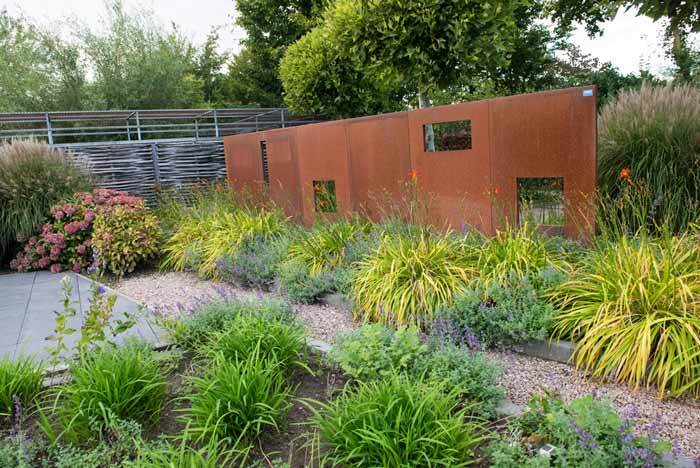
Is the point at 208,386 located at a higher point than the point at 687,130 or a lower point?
lower

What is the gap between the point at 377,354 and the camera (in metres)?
2.43

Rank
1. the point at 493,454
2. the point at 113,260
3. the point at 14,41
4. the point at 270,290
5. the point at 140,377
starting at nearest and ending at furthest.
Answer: the point at 493,454, the point at 140,377, the point at 270,290, the point at 113,260, the point at 14,41

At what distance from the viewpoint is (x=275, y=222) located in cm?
608

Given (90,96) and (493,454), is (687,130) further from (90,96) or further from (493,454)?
(90,96)

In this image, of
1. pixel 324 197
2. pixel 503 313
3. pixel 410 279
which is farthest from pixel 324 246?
pixel 503 313

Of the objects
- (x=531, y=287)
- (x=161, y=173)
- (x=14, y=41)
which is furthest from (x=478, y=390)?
(x=14, y=41)


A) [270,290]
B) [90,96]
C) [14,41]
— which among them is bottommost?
[270,290]

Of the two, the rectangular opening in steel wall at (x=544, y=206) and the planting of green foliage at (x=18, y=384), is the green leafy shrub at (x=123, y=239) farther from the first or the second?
the rectangular opening in steel wall at (x=544, y=206)

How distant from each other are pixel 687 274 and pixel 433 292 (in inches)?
56.5

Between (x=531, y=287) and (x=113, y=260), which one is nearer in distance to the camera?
(x=531, y=287)

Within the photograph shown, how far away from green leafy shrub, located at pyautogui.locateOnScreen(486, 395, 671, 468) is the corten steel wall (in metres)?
1.88

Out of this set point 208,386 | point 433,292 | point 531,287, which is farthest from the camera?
point 433,292

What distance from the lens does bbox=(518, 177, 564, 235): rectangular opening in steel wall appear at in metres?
4.07

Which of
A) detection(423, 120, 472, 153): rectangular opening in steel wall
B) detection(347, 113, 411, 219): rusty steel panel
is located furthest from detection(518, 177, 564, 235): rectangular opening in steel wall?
detection(423, 120, 472, 153): rectangular opening in steel wall
